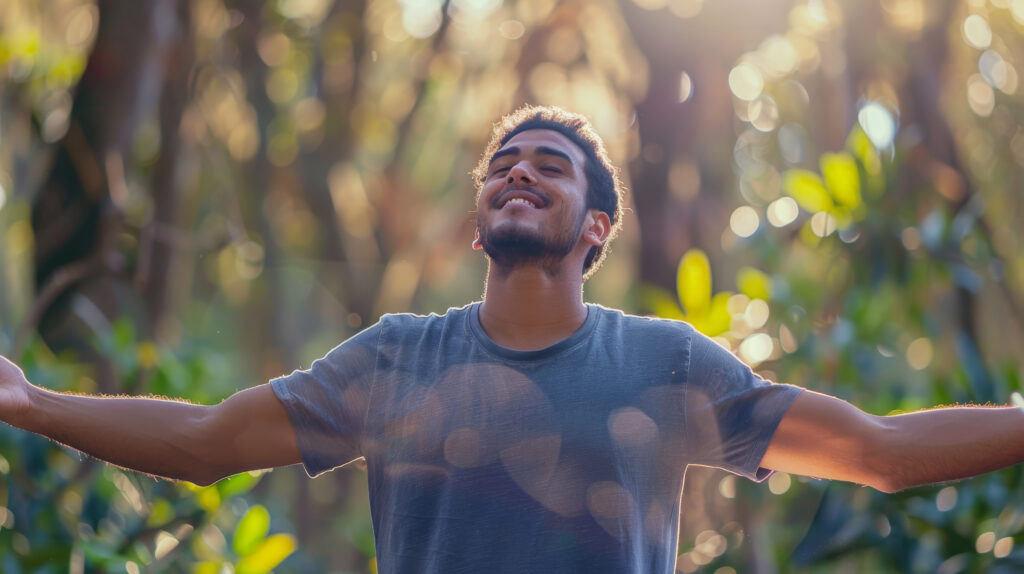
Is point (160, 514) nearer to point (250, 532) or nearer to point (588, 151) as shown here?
point (250, 532)

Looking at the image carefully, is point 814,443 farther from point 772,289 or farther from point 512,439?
point 772,289

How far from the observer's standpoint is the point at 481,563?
2129 millimetres

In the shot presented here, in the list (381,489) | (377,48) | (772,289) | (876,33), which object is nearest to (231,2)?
(377,48)

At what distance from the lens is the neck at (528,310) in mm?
2430

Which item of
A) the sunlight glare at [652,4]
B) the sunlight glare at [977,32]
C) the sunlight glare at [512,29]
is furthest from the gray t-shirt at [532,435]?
the sunlight glare at [977,32]

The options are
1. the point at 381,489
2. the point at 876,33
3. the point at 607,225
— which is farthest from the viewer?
the point at 876,33

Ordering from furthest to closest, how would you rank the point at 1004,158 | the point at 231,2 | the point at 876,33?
the point at 1004,158 < the point at 231,2 < the point at 876,33

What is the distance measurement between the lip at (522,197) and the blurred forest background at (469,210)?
1768mm

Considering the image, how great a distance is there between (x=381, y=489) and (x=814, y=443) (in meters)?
0.92

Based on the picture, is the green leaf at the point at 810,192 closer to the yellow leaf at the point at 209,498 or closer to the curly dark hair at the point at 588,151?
the curly dark hair at the point at 588,151

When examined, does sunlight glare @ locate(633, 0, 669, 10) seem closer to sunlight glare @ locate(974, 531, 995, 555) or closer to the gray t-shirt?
sunlight glare @ locate(974, 531, 995, 555)

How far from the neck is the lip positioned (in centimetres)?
16

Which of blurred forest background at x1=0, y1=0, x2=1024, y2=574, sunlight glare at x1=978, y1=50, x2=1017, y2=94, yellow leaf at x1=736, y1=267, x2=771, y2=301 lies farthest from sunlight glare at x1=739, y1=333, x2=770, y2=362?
sunlight glare at x1=978, y1=50, x2=1017, y2=94

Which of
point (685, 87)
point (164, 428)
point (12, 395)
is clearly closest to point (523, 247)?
point (164, 428)
